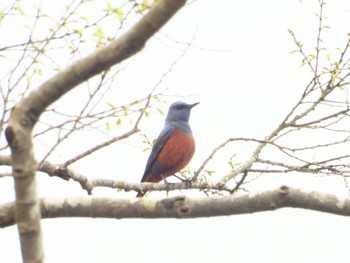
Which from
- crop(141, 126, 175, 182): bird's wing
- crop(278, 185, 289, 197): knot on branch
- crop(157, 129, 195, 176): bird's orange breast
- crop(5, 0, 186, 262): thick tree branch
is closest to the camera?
crop(5, 0, 186, 262): thick tree branch

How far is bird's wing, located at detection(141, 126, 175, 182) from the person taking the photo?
834cm

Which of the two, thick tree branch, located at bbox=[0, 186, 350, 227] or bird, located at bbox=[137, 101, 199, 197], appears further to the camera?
bird, located at bbox=[137, 101, 199, 197]

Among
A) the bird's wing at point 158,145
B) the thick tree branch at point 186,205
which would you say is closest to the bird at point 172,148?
the bird's wing at point 158,145

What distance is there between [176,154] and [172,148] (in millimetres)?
127

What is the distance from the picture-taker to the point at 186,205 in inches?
115

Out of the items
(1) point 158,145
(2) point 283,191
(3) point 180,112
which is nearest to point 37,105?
(2) point 283,191

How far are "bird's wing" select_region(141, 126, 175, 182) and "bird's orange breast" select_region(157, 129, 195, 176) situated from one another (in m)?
0.05

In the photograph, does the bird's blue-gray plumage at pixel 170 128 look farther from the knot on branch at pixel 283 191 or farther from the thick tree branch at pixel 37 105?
the thick tree branch at pixel 37 105

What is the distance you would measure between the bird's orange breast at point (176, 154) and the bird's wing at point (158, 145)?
0.05m

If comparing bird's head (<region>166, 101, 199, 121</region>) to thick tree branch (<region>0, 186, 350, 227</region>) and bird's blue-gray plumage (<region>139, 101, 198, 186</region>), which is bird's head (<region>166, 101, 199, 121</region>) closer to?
bird's blue-gray plumage (<region>139, 101, 198, 186</region>)

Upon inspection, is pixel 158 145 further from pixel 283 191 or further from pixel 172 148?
pixel 283 191

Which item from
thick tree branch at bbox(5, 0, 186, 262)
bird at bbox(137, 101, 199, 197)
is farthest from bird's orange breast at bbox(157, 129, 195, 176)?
thick tree branch at bbox(5, 0, 186, 262)

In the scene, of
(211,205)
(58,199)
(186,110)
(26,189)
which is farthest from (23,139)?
(186,110)

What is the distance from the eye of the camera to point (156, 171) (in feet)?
27.3
